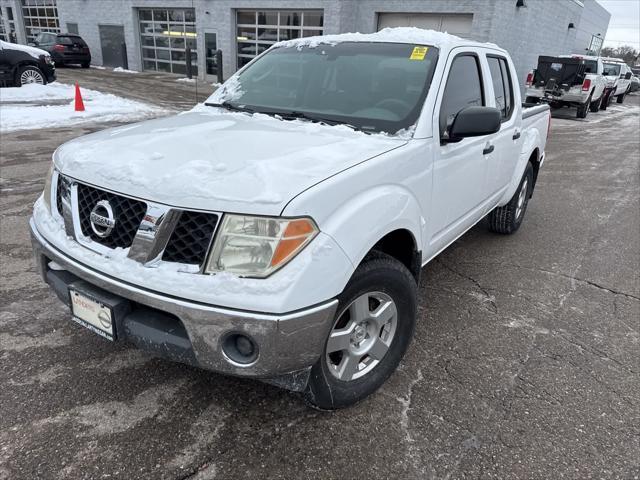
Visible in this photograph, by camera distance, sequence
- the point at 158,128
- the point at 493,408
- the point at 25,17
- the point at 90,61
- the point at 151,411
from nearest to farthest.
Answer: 1. the point at 151,411
2. the point at 493,408
3. the point at 158,128
4. the point at 90,61
5. the point at 25,17

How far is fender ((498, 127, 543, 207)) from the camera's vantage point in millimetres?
4688

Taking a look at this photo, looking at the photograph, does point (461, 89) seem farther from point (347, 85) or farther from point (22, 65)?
point (22, 65)

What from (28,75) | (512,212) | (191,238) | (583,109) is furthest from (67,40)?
(191,238)

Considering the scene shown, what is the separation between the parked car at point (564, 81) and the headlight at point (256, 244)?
18005 millimetres

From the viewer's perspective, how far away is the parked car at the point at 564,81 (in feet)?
55.5

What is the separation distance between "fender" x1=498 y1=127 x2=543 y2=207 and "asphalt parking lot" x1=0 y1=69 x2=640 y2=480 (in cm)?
87

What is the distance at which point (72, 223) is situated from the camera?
2340 millimetres

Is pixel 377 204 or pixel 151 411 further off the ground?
pixel 377 204

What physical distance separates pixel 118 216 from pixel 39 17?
111 ft

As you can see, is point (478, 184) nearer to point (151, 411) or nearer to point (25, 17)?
point (151, 411)

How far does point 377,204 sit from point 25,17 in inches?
1408

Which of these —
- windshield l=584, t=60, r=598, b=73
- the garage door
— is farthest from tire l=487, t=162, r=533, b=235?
windshield l=584, t=60, r=598, b=73

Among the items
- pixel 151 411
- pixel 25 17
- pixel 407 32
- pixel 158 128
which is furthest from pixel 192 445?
pixel 25 17

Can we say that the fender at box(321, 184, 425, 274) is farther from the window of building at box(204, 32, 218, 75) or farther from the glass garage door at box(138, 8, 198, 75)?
the glass garage door at box(138, 8, 198, 75)
